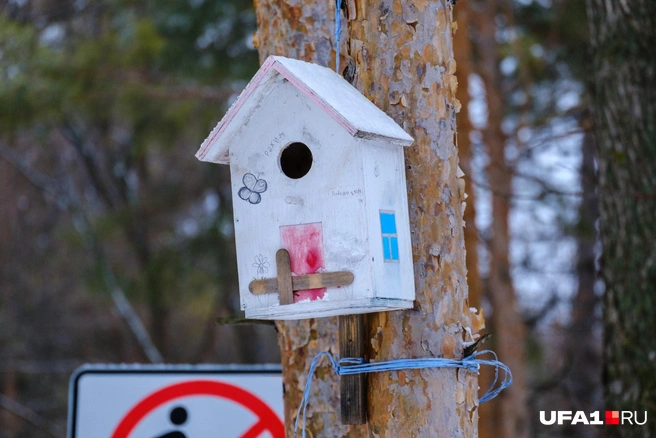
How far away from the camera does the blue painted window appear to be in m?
2.38

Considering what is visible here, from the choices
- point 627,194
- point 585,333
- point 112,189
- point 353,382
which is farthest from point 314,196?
point 112,189

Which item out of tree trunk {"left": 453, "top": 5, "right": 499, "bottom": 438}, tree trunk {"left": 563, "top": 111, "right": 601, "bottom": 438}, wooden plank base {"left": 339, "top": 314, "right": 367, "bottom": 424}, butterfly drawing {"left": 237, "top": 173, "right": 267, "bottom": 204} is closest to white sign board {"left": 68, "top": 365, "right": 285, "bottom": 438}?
wooden plank base {"left": 339, "top": 314, "right": 367, "bottom": 424}

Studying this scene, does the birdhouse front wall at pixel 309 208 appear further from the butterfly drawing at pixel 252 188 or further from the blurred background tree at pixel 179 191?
the blurred background tree at pixel 179 191

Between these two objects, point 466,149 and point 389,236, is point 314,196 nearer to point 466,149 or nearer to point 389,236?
point 389,236

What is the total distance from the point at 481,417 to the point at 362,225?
6.22 m

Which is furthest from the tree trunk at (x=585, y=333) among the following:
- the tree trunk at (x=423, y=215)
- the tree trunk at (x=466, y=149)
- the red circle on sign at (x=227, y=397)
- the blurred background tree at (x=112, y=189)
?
the tree trunk at (x=423, y=215)

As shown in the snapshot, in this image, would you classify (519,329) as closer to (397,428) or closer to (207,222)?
(207,222)

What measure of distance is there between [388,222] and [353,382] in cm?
48

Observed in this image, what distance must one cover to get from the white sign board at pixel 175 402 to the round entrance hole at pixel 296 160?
3.84 ft

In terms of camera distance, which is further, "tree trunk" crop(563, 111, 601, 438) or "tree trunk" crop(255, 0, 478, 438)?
"tree trunk" crop(563, 111, 601, 438)

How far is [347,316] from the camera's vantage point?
256 centimetres

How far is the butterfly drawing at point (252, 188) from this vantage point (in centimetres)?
254

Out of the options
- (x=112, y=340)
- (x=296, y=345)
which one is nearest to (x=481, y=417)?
(x=296, y=345)

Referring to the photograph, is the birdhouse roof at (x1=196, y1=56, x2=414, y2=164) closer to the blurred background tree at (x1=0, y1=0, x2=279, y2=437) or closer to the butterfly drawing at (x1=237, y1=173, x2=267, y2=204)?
the butterfly drawing at (x1=237, y1=173, x2=267, y2=204)
